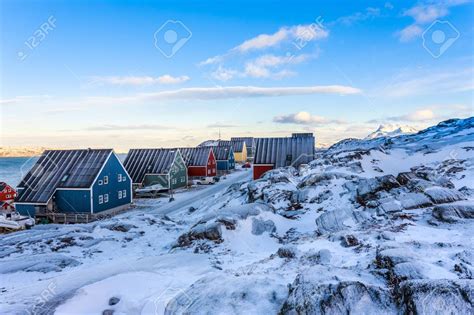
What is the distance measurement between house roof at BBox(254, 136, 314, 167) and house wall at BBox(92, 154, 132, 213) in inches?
713

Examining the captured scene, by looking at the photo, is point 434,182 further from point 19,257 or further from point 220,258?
point 19,257

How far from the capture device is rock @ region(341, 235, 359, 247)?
14.5 metres

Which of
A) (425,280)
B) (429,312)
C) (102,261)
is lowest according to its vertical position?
(102,261)

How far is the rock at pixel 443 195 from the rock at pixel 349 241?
7421 mm

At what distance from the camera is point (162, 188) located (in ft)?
154

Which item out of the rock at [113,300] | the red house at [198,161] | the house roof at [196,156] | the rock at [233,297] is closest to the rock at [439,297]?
the rock at [233,297]

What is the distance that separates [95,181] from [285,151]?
2559 cm

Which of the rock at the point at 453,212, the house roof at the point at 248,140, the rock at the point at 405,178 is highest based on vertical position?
the house roof at the point at 248,140

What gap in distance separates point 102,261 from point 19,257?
4.91 m

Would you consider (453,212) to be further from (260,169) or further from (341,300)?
(260,169)

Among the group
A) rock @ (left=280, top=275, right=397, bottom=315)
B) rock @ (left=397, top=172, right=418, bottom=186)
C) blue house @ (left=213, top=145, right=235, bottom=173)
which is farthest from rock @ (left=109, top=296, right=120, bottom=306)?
blue house @ (left=213, top=145, right=235, bottom=173)

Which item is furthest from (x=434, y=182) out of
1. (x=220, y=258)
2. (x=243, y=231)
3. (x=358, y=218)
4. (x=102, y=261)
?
(x=102, y=261)

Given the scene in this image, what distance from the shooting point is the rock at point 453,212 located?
15672 millimetres

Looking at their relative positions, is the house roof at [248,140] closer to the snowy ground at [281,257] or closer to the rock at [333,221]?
the snowy ground at [281,257]
